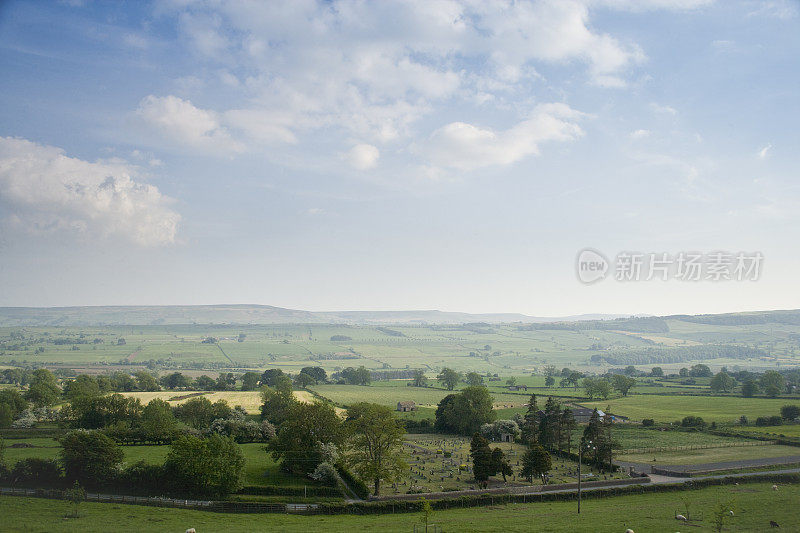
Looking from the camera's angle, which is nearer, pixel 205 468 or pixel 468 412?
pixel 205 468

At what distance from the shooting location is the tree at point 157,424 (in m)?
59.8

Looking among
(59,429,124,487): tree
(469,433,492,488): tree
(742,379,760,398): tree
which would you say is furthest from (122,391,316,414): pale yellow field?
(742,379,760,398): tree

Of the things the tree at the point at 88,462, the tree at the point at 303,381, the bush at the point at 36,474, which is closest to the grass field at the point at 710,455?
the tree at the point at 88,462

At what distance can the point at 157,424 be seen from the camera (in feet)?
198

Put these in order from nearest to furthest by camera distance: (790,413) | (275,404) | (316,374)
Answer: (790,413)
(275,404)
(316,374)

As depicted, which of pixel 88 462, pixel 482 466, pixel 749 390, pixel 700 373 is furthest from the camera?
pixel 700 373

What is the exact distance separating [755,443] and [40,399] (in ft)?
353

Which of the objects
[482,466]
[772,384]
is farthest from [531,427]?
[772,384]

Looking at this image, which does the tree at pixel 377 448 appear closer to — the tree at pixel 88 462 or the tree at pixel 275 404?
the tree at pixel 88 462

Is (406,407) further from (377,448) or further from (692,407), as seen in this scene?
(692,407)

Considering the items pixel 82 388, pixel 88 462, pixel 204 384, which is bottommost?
pixel 204 384

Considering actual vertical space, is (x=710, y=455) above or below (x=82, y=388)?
above

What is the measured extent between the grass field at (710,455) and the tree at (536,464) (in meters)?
15.3

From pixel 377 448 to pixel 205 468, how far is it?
15.4m
